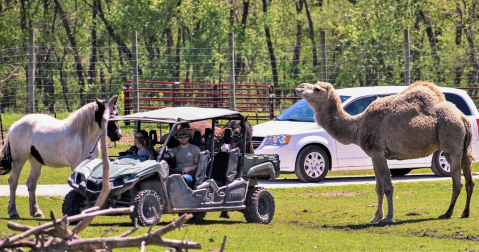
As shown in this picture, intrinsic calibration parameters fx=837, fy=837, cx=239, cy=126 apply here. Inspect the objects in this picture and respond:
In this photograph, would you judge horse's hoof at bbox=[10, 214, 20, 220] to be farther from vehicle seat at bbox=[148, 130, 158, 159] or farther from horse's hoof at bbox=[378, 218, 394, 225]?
horse's hoof at bbox=[378, 218, 394, 225]

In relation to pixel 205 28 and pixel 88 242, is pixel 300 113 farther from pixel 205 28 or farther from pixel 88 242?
pixel 205 28

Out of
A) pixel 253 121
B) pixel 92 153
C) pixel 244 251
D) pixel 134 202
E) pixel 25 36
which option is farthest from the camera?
pixel 25 36

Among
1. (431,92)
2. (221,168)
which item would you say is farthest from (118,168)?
(431,92)

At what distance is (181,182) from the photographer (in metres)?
12.0

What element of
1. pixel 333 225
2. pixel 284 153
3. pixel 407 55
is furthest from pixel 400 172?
pixel 333 225

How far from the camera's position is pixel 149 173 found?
11.6 meters

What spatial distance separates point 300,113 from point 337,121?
5.38 meters

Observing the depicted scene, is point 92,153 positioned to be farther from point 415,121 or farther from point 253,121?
point 253,121

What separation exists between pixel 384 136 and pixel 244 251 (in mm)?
4155

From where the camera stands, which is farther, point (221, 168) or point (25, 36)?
point (25, 36)

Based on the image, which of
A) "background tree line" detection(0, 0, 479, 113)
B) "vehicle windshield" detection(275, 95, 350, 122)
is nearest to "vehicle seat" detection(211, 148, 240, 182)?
"vehicle windshield" detection(275, 95, 350, 122)

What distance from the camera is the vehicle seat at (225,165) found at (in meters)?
12.6

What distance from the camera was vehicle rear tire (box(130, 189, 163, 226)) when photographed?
1139 cm

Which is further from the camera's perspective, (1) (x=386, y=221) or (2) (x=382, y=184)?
(2) (x=382, y=184)
